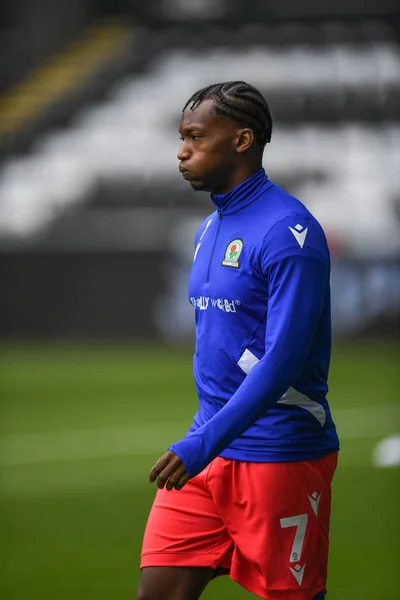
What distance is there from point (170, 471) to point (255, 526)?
1.47 feet

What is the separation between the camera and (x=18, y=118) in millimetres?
21406

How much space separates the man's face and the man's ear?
11 millimetres

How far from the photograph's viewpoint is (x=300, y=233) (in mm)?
2883

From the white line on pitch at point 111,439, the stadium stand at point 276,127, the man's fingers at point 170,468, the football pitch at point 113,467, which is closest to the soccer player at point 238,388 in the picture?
the man's fingers at point 170,468

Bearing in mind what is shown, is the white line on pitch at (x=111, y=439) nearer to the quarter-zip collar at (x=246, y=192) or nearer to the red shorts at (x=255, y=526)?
the red shorts at (x=255, y=526)

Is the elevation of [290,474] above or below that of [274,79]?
below

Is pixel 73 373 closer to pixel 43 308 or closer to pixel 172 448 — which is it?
A: pixel 43 308

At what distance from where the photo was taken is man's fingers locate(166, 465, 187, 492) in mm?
2703

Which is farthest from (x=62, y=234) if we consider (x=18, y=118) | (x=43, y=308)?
(x=18, y=118)

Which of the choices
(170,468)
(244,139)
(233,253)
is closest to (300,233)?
(233,253)

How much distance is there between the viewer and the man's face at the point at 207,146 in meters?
3.04

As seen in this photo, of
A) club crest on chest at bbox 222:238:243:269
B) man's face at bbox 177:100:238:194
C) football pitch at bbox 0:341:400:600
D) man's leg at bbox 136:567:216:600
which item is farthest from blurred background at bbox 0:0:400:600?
man's face at bbox 177:100:238:194

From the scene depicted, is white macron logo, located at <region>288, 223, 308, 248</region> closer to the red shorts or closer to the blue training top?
the blue training top

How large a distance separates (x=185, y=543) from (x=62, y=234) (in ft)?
52.7
